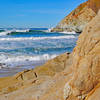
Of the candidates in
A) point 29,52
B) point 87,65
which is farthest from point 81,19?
point 87,65

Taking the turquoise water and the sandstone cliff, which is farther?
the turquoise water

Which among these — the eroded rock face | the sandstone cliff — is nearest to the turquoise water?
the sandstone cliff

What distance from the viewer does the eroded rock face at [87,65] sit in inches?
103

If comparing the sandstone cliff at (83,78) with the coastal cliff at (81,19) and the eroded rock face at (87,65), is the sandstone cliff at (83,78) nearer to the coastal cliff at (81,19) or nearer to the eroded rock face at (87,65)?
the eroded rock face at (87,65)

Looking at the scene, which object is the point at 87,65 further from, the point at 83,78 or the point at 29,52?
the point at 29,52

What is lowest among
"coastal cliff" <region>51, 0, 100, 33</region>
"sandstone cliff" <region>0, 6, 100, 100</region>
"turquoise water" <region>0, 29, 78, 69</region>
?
"turquoise water" <region>0, 29, 78, 69</region>

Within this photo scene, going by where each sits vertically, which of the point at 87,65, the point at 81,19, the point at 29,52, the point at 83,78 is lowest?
the point at 29,52

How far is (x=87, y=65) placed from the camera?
8.68 ft

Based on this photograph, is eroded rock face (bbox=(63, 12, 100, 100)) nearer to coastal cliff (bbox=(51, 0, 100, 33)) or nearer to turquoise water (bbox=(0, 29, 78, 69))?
turquoise water (bbox=(0, 29, 78, 69))

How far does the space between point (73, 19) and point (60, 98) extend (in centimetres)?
5671

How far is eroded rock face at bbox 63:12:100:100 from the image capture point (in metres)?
2.60

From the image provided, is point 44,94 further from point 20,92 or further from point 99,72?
point 99,72

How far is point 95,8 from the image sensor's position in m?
56.6

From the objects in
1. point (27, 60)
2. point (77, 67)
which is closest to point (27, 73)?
point (77, 67)
